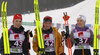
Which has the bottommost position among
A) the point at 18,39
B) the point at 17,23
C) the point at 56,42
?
the point at 56,42

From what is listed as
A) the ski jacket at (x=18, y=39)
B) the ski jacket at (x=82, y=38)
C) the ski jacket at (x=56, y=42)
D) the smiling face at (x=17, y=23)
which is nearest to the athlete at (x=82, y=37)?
the ski jacket at (x=82, y=38)

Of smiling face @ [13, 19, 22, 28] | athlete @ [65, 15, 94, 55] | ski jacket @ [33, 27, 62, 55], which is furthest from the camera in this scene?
athlete @ [65, 15, 94, 55]

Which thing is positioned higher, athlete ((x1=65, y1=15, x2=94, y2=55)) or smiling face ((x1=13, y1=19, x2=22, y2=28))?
smiling face ((x1=13, y1=19, x2=22, y2=28))

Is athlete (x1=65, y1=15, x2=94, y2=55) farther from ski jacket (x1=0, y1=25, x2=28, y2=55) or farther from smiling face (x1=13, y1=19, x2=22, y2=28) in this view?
smiling face (x1=13, y1=19, x2=22, y2=28)

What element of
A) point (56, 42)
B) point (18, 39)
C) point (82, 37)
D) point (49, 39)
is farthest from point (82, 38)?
point (18, 39)

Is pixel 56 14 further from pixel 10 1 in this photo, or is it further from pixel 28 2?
pixel 10 1

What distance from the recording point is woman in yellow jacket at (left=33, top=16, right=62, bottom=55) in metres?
3.64

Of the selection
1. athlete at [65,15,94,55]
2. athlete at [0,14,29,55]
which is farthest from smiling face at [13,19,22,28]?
athlete at [65,15,94,55]

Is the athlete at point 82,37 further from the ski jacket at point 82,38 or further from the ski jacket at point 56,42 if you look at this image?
the ski jacket at point 56,42

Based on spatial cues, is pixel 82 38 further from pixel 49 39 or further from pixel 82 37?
pixel 49 39

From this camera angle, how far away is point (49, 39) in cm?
367

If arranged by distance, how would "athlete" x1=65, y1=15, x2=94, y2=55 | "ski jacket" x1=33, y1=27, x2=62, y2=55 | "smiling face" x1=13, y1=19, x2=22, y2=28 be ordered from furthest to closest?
"athlete" x1=65, y1=15, x2=94, y2=55 < "ski jacket" x1=33, y1=27, x2=62, y2=55 < "smiling face" x1=13, y1=19, x2=22, y2=28

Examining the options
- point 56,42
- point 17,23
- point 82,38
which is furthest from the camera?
point 82,38

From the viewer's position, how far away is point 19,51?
349cm
